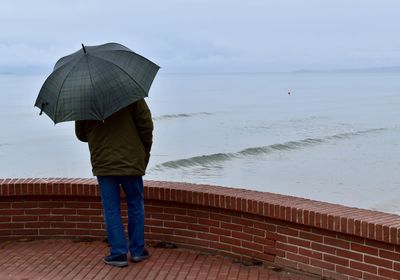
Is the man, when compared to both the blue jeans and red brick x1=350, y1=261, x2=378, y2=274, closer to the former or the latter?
the blue jeans

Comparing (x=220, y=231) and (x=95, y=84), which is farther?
(x=220, y=231)

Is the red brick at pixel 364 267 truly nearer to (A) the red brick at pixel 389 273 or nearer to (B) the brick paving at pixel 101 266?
(A) the red brick at pixel 389 273

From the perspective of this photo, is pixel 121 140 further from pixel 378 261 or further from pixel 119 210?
pixel 378 261

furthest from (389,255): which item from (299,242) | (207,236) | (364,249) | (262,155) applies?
(262,155)

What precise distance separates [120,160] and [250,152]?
2777cm

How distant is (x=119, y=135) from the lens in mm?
5293

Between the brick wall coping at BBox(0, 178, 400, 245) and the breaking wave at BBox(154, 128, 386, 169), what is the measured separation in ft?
70.3

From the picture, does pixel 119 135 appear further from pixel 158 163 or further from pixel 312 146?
pixel 312 146

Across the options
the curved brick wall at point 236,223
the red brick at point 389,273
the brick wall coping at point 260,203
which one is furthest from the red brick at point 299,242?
the red brick at point 389,273

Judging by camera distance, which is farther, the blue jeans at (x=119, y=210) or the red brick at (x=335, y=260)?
the blue jeans at (x=119, y=210)

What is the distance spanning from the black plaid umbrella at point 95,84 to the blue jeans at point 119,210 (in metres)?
0.66

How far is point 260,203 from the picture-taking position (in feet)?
17.8

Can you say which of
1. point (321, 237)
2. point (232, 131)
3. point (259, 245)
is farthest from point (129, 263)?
point (232, 131)

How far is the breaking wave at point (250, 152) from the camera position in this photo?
1127 inches
